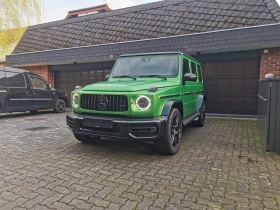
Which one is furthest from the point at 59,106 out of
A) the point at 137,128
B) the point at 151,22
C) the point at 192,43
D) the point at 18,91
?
the point at 137,128

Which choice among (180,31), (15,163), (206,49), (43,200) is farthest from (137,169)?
(180,31)

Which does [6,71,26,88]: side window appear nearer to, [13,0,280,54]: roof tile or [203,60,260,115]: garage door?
[13,0,280,54]: roof tile

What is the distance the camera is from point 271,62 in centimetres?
748

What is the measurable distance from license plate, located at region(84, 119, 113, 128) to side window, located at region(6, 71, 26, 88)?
6086 mm

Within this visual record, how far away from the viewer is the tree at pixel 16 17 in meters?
12.4

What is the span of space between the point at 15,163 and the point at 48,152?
0.65 meters

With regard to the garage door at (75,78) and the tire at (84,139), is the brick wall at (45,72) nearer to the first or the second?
the garage door at (75,78)

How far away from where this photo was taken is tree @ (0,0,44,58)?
1244cm

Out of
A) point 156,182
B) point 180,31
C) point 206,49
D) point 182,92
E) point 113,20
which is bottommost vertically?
point 156,182

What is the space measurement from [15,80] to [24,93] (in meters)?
0.60

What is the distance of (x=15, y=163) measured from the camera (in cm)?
354

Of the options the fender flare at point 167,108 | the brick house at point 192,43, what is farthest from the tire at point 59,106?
the fender flare at point 167,108

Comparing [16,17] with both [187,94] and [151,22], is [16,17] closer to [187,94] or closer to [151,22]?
[151,22]

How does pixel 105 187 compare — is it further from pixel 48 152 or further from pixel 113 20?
pixel 113 20
